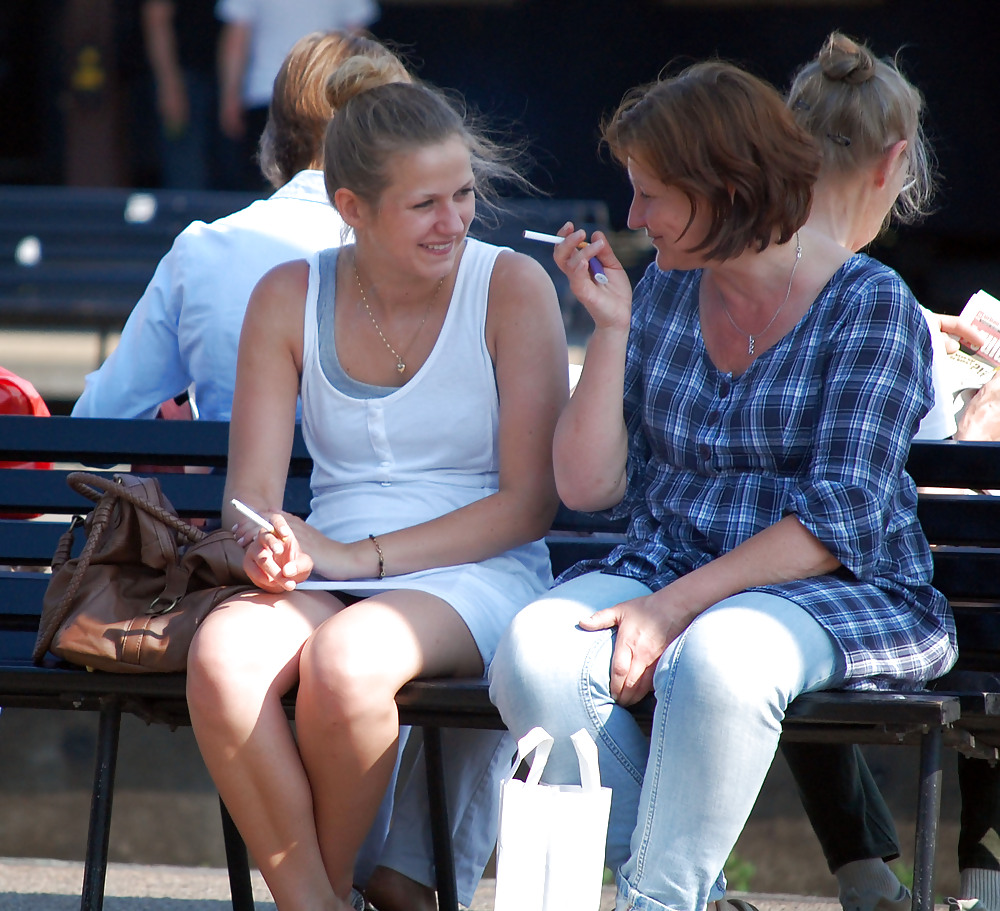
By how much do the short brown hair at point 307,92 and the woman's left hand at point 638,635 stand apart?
1.34 meters

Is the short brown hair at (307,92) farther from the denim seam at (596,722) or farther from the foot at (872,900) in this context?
the foot at (872,900)

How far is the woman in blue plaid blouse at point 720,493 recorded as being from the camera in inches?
74.2

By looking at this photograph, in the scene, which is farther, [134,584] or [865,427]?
[134,584]

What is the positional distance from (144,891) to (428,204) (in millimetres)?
1765

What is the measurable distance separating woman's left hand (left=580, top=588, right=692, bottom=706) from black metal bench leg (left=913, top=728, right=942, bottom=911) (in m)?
0.38

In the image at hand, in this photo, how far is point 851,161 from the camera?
96.1 inches

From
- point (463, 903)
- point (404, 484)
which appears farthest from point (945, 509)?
point (463, 903)

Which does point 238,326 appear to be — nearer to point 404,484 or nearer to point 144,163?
point 404,484

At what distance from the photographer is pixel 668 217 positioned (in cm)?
221

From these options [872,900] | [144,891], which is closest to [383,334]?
[872,900]

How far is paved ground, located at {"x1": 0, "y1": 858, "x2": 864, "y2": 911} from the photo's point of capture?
120 inches

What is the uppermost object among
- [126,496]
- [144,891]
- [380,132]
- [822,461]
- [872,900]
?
[380,132]

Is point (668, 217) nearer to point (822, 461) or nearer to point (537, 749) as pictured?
point (822, 461)

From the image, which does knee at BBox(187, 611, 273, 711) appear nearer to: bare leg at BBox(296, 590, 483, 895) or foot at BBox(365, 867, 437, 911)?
bare leg at BBox(296, 590, 483, 895)
